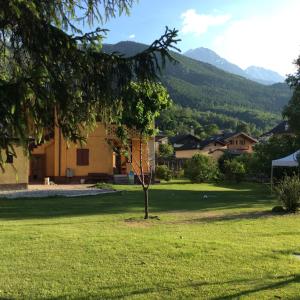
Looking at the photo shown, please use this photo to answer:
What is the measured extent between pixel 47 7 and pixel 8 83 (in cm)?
143

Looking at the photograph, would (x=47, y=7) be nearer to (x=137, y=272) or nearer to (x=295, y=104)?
(x=137, y=272)

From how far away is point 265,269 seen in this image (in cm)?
731

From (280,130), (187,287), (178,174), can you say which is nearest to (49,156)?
(178,174)

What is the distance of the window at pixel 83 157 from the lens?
3463 centimetres

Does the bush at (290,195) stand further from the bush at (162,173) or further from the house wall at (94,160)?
the bush at (162,173)

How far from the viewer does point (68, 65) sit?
6.65 metres

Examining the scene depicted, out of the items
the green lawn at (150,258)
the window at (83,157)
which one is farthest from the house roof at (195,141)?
the green lawn at (150,258)

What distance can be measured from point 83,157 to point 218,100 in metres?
111

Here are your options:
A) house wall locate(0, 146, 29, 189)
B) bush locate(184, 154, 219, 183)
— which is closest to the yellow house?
bush locate(184, 154, 219, 183)

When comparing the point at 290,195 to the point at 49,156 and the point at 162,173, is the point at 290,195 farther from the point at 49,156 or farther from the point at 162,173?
the point at 162,173

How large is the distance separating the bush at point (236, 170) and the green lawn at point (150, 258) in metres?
28.0

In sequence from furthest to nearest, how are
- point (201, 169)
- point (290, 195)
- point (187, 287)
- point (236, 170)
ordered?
point (236, 170), point (201, 169), point (290, 195), point (187, 287)

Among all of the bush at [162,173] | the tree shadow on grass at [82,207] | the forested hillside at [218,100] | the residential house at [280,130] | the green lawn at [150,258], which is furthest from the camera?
the forested hillside at [218,100]

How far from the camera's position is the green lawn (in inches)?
245
